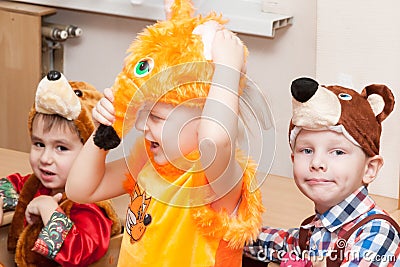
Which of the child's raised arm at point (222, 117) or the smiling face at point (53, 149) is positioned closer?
the child's raised arm at point (222, 117)

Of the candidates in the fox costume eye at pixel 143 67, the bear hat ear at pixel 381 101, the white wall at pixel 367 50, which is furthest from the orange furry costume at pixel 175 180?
the white wall at pixel 367 50

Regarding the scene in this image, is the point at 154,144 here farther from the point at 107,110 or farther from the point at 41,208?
the point at 41,208

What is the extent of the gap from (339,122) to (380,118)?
A: 0.09 metres

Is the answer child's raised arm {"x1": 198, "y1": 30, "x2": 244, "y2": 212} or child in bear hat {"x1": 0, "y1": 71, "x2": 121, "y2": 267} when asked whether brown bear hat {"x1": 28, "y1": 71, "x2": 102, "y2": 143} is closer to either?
child in bear hat {"x1": 0, "y1": 71, "x2": 121, "y2": 267}

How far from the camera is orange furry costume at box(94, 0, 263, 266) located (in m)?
1.34

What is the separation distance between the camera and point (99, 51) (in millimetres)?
2896

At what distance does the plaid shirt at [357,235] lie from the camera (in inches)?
54.6

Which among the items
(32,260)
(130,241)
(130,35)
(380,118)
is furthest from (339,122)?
(130,35)

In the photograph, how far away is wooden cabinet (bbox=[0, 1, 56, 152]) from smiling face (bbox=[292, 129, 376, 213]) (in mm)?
1610

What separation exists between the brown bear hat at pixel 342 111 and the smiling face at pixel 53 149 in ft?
1.79

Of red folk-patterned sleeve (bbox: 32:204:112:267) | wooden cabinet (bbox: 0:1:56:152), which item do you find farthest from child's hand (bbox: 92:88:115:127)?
wooden cabinet (bbox: 0:1:56:152)

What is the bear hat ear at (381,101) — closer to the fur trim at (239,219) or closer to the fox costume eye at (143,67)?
the fur trim at (239,219)

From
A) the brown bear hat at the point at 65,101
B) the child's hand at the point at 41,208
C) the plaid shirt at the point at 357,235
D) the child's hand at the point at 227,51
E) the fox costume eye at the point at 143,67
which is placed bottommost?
the child's hand at the point at 41,208

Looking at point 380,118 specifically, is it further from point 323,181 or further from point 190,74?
point 190,74
